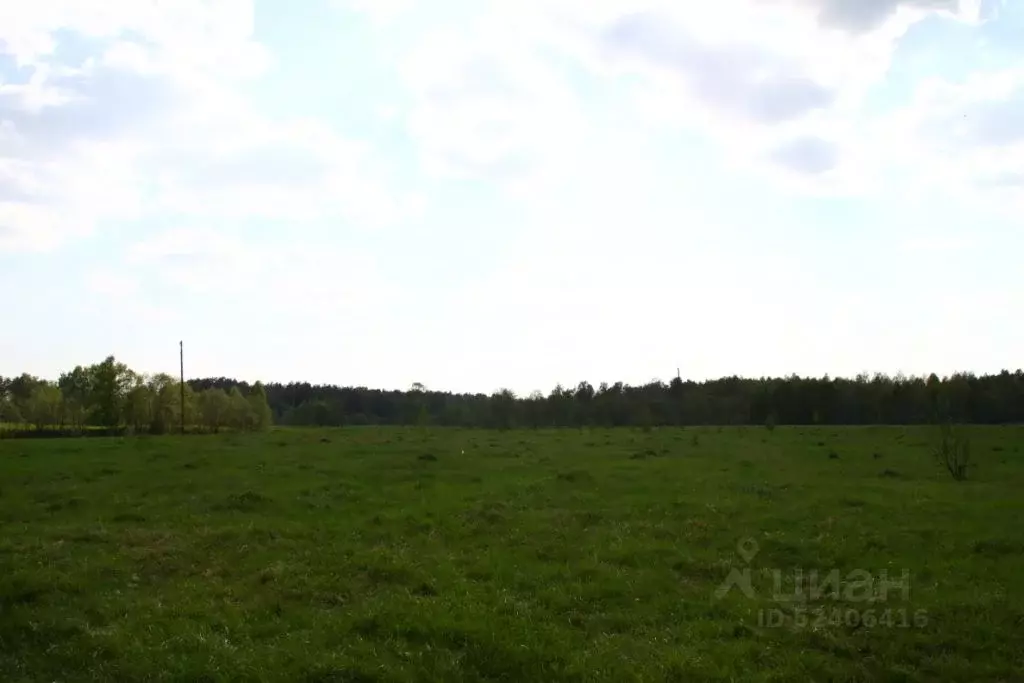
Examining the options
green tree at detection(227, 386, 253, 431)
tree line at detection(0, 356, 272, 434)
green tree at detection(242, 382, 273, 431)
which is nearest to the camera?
tree line at detection(0, 356, 272, 434)

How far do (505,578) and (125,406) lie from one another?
101m

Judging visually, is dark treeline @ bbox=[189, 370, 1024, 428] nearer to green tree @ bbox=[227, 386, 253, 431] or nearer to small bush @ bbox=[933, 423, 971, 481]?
green tree @ bbox=[227, 386, 253, 431]

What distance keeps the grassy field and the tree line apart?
69406mm

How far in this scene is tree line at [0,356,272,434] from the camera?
101688mm

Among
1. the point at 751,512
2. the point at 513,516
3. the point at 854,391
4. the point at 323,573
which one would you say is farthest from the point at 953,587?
the point at 854,391

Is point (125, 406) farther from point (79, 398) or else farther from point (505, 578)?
point (505, 578)

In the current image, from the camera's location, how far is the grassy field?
38.1 feet

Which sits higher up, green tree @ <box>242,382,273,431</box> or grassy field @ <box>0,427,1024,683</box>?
green tree @ <box>242,382,273,431</box>

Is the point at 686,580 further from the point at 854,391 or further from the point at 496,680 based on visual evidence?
the point at 854,391

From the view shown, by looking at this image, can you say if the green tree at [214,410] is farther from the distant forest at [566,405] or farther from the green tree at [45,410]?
the green tree at [45,410]

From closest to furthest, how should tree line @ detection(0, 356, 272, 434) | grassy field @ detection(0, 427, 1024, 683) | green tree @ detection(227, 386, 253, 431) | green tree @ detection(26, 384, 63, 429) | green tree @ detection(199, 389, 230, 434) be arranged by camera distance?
grassy field @ detection(0, 427, 1024, 683)
tree line @ detection(0, 356, 272, 434)
green tree @ detection(199, 389, 230, 434)
green tree @ detection(227, 386, 253, 431)
green tree @ detection(26, 384, 63, 429)

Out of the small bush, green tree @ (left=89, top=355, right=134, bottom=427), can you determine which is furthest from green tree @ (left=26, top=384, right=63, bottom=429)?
the small bush

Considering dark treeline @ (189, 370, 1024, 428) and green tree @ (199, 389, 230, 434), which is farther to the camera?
dark treeline @ (189, 370, 1024, 428)

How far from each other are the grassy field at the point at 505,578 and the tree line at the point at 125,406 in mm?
69406
